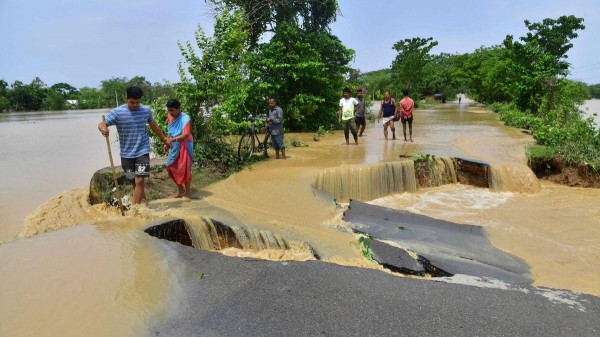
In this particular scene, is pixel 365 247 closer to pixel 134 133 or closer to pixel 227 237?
pixel 227 237

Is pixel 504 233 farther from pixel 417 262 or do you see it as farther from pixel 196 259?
pixel 196 259

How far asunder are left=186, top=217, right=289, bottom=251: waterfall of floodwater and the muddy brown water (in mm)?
125

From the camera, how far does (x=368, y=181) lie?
8.73 m

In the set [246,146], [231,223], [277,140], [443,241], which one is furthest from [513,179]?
[231,223]

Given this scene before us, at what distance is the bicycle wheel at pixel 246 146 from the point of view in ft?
31.6

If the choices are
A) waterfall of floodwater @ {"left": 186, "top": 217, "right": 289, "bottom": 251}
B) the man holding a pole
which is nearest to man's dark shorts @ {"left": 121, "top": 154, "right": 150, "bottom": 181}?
the man holding a pole

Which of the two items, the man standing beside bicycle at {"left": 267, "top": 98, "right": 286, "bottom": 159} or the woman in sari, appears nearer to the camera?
the woman in sari

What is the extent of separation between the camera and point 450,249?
562 centimetres

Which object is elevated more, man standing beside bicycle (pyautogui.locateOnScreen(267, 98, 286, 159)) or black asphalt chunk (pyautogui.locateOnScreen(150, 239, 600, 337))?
man standing beside bicycle (pyautogui.locateOnScreen(267, 98, 286, 159))

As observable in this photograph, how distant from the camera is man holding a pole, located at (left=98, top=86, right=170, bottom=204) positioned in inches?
209

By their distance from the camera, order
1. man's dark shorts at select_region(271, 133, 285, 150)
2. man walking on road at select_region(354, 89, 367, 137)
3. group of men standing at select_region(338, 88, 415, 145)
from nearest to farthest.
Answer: man's dark shorts at select_region(271, 133, 285, 150) → group of men standing at select_region(338, 88, 415, 145) → man walking on road at select_region(354, 89, 367, 137)

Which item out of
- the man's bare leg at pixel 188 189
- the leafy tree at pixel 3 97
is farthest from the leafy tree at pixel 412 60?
the leafy tree at pixel 3 97

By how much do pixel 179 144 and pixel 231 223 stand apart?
65.9 inches

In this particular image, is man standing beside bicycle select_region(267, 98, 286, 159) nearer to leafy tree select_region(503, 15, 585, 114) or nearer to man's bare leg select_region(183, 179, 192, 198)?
man's bare leg select_region(183, 179, 192, 198)
